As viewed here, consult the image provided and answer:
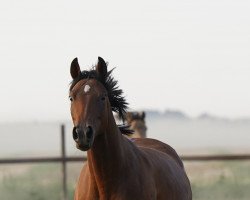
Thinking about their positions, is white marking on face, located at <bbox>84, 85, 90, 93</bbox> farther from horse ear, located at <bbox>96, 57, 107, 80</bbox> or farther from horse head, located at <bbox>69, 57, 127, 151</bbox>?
horse ear, located at <bbox>96, 57, 107, 80</bbox>

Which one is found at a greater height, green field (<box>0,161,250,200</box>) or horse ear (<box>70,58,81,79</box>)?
horse ear (<box>70,58,81,79</box>)

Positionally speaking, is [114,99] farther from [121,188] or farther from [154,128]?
[154,128]

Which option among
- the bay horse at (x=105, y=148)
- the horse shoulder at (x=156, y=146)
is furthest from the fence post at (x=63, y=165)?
the bay horse at (x=105, y=148)

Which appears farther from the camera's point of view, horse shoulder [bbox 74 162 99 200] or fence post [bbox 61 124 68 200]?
fence post [bbox 61 124 68 200]

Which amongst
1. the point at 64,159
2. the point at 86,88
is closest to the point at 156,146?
the point at 86,88

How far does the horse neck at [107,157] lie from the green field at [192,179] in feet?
27.7

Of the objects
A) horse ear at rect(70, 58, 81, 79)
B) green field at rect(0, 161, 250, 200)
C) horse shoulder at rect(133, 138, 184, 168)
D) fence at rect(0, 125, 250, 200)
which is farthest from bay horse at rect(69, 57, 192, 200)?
green field at rect(0, 161, 250, 200)

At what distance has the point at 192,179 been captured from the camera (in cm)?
1650

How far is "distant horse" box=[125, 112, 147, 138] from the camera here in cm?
1173

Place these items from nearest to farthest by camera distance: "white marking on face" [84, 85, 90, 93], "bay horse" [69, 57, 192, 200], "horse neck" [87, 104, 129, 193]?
"bay horse" [69, 57, 192, 200] → "white marking on face" [84, 85, 90, 93] → "horse neck" [87, 104, 129, 193]

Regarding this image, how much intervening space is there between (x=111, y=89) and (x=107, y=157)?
0.56 meters

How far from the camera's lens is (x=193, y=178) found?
16.5m

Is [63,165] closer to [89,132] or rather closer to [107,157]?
[107,157]

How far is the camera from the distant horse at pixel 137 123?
11734 mm
